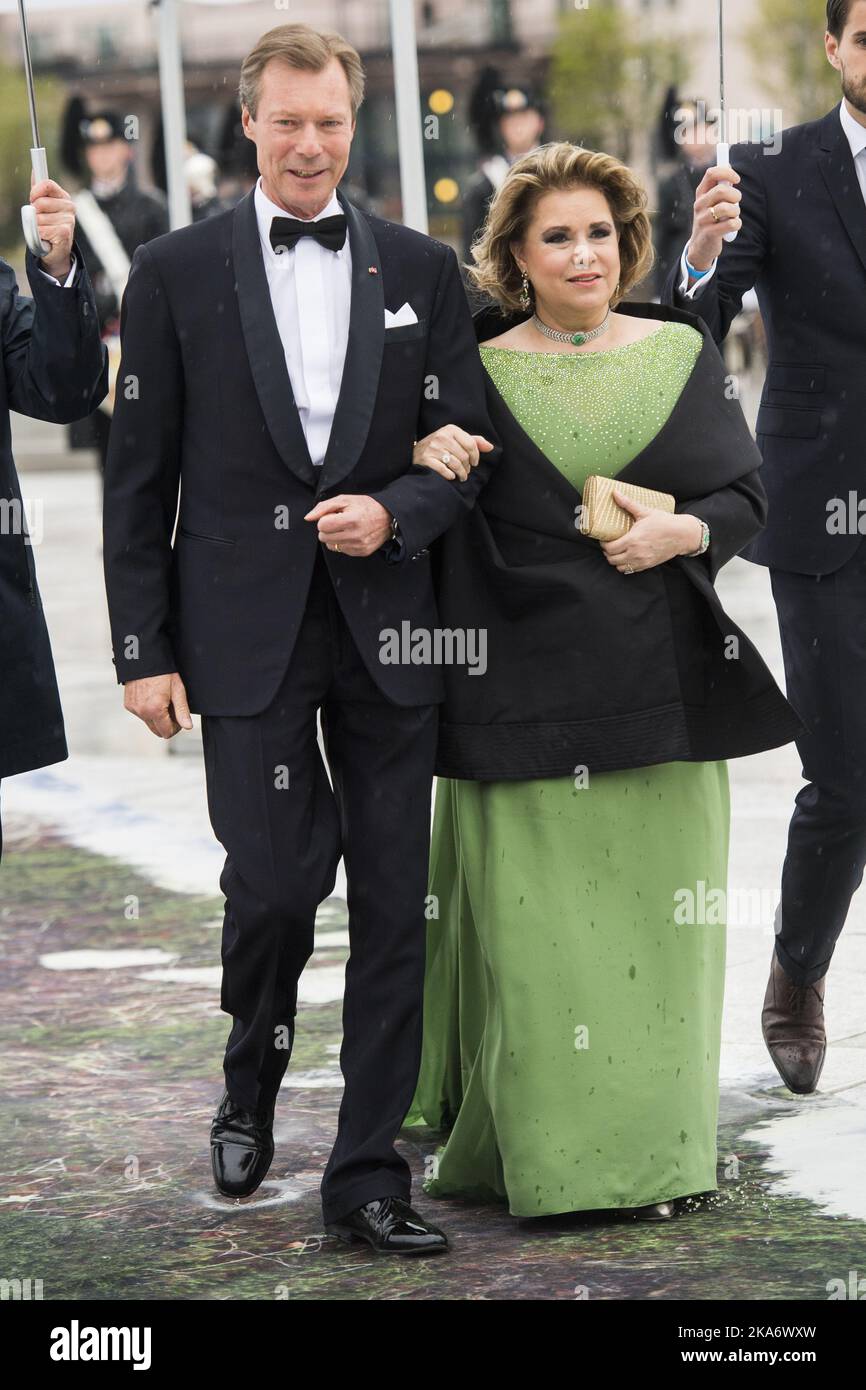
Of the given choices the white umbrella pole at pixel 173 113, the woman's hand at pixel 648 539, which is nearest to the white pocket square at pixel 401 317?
the woman's hand at pixel 648 539

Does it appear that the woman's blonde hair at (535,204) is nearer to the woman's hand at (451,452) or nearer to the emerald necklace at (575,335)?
the emerald necklace at (575,335)

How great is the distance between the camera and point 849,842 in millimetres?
4977

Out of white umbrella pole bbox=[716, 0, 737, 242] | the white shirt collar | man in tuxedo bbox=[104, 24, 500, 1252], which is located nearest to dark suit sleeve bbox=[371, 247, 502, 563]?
man in tuxedo bbox=[104, 24, 500, 1252]

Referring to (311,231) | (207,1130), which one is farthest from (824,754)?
(311,231)

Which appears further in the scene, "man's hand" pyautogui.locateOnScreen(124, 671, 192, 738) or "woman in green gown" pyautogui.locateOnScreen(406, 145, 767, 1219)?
"woman in green gown" pyautogui.locateOnScreen(406, 145, 767, 1219)

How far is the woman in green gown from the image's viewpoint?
13.9ft

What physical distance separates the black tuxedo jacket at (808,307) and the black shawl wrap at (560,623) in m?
0.63

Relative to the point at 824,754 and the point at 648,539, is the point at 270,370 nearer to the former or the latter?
the point at 648,539

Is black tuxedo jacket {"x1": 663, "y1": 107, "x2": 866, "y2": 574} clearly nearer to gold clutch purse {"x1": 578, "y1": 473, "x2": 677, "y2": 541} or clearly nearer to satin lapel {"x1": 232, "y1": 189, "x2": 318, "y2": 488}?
gold clutch purse {"x1": 578, "y1": 473, "x2": 677, "y2": 541}

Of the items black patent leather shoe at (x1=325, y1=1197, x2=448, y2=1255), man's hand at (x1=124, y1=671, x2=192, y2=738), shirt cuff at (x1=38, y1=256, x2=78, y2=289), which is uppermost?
shirt cuff at (x1=38, y1=256, x2=78, y2=289)

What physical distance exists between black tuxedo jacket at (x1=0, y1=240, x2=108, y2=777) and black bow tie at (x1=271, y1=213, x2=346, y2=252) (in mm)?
376

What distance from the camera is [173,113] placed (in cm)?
908

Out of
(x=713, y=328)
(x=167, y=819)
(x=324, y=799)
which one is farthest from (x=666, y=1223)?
(x=167, y=819)

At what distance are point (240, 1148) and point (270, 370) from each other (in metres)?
1.46
